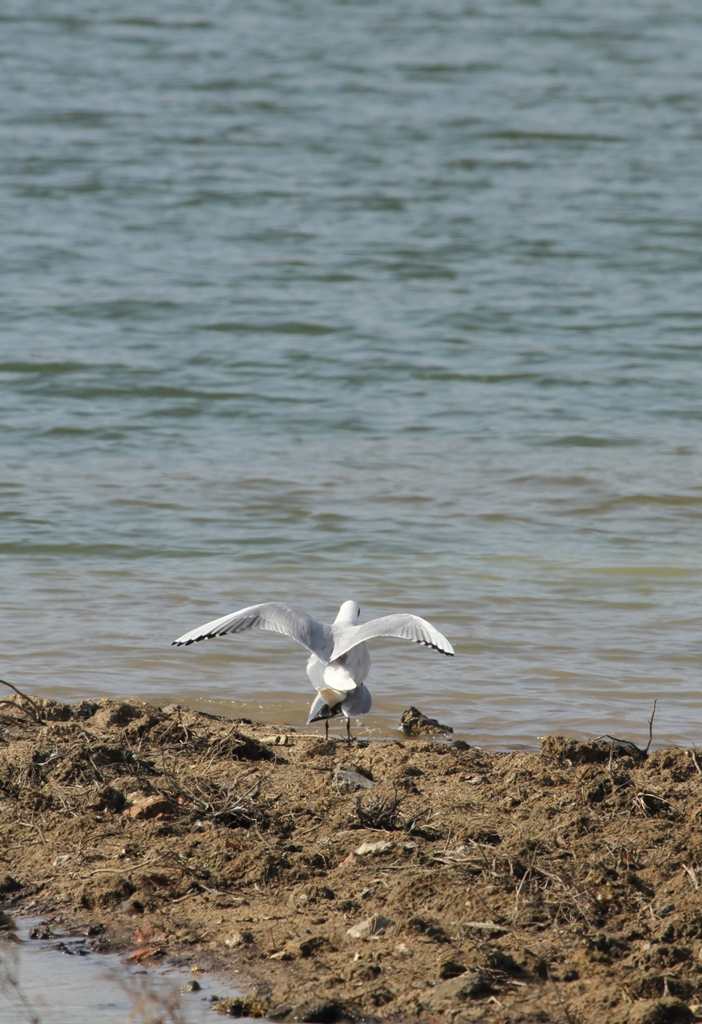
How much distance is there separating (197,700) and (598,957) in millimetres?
3270

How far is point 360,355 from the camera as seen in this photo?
1395 cm

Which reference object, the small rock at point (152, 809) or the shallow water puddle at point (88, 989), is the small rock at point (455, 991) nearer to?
the shallow water puddle at point (88, 989)

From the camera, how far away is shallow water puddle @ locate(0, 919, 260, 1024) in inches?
144

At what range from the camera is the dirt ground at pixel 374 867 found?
3.73 meters

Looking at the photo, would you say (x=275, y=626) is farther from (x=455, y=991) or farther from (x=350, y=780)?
(x=455, y=991)

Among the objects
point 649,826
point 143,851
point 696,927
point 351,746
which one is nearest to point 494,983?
point 696,927

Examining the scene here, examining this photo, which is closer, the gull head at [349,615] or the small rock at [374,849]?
the small rock at [374,849]

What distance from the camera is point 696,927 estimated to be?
3.90 meters

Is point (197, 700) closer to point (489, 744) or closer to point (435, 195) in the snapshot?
point (489, 744)

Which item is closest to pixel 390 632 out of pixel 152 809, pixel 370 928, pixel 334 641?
pixel 334 641

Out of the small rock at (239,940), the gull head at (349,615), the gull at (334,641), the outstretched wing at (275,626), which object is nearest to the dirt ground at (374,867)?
the small rock at (239,940)

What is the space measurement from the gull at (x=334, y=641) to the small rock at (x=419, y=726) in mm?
207

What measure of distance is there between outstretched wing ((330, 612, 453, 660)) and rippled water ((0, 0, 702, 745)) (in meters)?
0.51

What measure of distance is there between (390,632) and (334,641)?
0.26m
